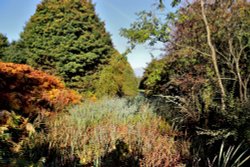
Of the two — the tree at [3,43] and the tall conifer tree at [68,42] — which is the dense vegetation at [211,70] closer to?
the tall conifer tree at [68,42]

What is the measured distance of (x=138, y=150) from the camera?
3.80 meters

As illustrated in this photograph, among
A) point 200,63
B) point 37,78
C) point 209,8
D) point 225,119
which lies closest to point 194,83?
point 200,63

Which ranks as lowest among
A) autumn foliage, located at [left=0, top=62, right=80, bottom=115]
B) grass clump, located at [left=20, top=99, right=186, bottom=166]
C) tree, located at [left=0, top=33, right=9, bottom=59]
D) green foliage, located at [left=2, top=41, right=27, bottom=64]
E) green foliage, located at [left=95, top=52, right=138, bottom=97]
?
grass clump, located at [left=20, top=99, right=186, bottom=166]

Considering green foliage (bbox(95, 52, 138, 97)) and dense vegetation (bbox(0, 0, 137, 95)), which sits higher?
dense vegetation (bbox(0, 0, 137, 95))

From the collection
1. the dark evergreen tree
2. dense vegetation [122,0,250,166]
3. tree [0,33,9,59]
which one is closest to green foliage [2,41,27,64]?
the dark evergreen tree

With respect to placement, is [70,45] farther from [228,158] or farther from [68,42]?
[228,158]

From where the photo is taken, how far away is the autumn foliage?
6203mm

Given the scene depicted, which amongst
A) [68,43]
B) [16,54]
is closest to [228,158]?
[68,43]

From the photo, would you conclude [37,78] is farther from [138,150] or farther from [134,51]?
[138,150]

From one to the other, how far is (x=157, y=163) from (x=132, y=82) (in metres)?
8.98

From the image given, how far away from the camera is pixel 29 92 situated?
7070 mm

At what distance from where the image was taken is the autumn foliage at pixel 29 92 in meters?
6.20

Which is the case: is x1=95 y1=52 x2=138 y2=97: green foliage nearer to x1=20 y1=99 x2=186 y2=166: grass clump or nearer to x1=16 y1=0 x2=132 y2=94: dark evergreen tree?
x1=16 y1=0 x2=132 y2=94: dark evergreen tree

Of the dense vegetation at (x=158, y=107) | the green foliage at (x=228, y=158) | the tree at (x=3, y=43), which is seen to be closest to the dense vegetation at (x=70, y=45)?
the dense vegetation at (x=158, y=107)
